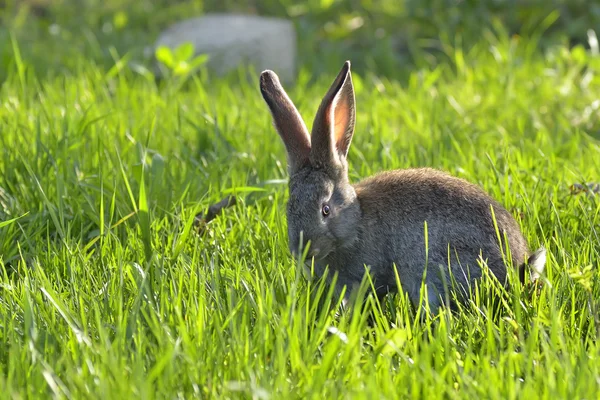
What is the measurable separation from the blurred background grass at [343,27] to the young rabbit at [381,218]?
3638mm

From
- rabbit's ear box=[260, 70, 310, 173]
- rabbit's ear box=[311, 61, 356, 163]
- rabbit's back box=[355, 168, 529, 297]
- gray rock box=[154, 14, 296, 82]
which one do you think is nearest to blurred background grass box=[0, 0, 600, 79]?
gray rock box=[154, 14, 296, 82]

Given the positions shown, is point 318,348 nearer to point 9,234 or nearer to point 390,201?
point 390,201

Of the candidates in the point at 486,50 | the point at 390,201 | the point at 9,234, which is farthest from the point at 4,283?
the point at 486,50

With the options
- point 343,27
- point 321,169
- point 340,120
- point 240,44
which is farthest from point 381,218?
point 343,27

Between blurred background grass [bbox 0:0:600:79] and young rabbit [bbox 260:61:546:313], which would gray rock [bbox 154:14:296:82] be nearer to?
blurred background grass [bbox 0:0:600:79]

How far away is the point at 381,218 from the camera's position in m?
3.84

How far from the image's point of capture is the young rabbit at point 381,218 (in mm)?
3557

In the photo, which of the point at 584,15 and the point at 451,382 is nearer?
the point at 451,382

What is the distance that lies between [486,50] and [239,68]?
2.20 metres

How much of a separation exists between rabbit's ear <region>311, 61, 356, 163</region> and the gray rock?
3.78 m

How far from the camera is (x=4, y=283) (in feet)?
11.1

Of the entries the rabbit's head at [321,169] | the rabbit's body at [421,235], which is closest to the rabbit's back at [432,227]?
the rabbit's body at [421,235]

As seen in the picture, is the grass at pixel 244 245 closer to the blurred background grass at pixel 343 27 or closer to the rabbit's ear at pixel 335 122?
the rabbit's ear at pixel 335 122

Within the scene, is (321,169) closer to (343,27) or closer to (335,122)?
(335,122)
